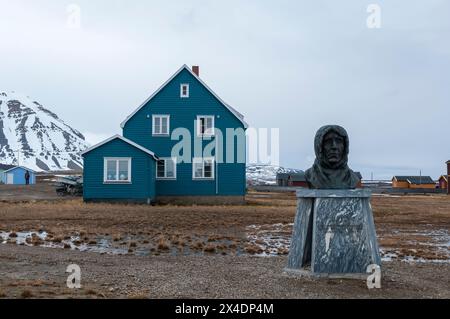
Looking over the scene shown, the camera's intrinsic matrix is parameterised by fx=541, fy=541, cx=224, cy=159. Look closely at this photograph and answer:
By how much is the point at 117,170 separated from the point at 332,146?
2520cm

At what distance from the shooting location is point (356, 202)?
10.8 m

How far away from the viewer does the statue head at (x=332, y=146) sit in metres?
11.4

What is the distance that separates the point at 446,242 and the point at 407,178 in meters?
89.1

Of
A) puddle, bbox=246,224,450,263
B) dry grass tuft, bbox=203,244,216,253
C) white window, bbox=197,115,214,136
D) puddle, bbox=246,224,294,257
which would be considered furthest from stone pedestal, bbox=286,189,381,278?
white window, bbox=197,115,214,136

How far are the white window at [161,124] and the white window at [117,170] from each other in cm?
416

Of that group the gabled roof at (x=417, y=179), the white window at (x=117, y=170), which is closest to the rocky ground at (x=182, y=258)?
the white window at (x=117, y=170)

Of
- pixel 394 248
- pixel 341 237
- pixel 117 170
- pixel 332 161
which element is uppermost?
pixel 117 170

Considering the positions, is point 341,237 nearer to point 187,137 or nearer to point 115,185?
point 115,185

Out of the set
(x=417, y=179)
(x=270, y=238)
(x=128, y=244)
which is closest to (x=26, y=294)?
(x=128, y=244)

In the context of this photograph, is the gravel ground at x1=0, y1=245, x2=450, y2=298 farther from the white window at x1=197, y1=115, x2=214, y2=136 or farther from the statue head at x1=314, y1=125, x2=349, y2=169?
the white window at x1=197, y1=115, x2=214, y2=136

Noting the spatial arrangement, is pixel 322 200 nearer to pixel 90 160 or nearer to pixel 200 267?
pixel 200 267

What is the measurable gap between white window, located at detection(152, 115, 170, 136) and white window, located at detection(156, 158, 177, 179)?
6.30ft

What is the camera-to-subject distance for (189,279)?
34.7 ft
